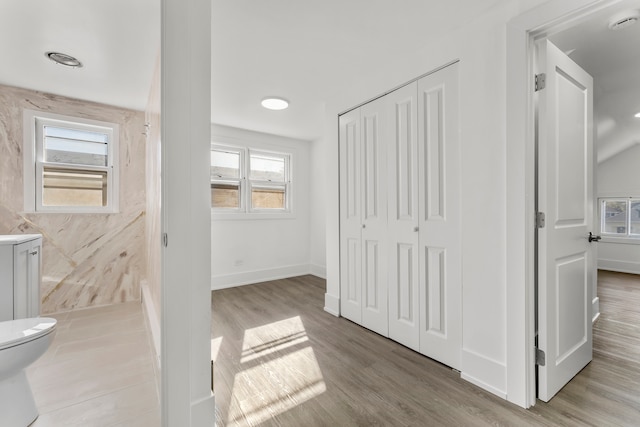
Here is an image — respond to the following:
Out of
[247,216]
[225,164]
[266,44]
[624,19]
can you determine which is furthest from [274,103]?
[624,19]

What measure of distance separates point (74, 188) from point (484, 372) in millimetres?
4252

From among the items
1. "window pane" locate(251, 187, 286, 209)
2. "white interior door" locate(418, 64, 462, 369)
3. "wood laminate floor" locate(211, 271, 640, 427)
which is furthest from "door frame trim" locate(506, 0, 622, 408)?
"window pane" locate(251, 187, 286, 209)

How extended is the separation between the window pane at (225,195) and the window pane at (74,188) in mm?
1284

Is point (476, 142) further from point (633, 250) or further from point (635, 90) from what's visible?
point (633, 250)

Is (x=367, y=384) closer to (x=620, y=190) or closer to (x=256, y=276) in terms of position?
(x=256, y=276)

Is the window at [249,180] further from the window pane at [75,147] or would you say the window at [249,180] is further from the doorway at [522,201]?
the doorway at [522,201]

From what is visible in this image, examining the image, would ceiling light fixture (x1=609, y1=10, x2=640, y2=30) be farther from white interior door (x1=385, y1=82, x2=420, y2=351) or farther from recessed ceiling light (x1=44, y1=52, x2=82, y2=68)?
recessed ceiling light (x1=44, y1=52, x2=82, y2=68)

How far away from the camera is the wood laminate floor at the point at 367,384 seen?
4.91 ft

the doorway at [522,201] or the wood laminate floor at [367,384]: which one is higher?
the doorway at [522,201]

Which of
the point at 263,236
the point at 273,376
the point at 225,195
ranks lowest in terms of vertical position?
the point at 273,376

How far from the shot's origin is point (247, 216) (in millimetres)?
4328

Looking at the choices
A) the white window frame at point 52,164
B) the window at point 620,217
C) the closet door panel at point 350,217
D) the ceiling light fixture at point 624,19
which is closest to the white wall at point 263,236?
the white window frame at point 52,164

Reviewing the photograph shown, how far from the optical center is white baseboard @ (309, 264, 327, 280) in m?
4.63

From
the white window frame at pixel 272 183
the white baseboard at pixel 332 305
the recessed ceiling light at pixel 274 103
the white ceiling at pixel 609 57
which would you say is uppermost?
the recessed ceiling light at pixel 274 103
